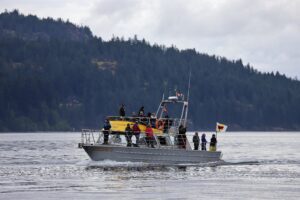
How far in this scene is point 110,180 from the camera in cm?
4303

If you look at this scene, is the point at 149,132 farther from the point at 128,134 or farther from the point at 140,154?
the point at 140,154

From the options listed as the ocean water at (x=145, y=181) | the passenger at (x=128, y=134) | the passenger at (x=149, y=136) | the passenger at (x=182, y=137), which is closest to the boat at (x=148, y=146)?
the passenger at (x=182, y=137)

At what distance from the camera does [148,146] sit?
52344 mm

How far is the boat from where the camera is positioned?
168 ft

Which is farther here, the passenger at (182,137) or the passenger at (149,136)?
the passenger at (182,137)

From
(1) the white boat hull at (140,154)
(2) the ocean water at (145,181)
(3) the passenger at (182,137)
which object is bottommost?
(2) the ocean water at (145,181)

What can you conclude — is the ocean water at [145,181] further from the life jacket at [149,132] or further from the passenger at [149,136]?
the life jacket at [149,132]

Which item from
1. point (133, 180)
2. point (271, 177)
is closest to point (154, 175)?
point (133, 180)

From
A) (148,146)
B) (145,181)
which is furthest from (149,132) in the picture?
(145,181)

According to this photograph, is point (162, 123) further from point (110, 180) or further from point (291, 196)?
point (291, 196)

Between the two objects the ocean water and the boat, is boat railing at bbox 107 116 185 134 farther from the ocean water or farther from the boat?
the ocean water

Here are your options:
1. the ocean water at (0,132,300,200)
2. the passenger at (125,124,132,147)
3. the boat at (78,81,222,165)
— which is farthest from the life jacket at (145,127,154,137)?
the ocean water at (0,132,300,200)

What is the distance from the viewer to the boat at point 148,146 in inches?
2021

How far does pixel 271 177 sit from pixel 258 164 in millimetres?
12061
